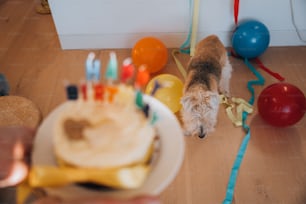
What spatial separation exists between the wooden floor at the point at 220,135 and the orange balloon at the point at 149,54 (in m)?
0.14

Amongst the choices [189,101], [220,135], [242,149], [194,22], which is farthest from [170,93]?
[194,22]

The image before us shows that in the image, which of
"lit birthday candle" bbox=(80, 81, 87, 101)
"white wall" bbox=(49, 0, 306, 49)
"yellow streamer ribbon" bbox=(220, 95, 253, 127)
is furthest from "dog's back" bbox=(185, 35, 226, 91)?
"lit birthday candle" bbox=(80, 81, 87, 101)

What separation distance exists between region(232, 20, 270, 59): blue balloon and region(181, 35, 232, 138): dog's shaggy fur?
0.30m

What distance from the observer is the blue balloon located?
175 cm

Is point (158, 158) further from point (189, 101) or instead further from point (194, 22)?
point (194, 22)

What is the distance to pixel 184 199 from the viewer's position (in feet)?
4.01

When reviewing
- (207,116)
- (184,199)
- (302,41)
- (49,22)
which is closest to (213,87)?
(207,116)

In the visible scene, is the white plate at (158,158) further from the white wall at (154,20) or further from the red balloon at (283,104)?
the white wall at (154,20)

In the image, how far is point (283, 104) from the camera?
53.1 inches

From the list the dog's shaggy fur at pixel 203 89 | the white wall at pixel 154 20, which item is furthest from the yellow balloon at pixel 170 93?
the white wall at pixel 154 20

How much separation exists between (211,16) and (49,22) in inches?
49.0

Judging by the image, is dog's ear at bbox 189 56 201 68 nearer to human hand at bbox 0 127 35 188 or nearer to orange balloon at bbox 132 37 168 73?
orange balloon at bbox 132 37 168 73

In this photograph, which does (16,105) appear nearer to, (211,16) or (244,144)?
(244,144)

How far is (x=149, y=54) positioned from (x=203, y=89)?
496mm
